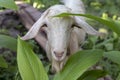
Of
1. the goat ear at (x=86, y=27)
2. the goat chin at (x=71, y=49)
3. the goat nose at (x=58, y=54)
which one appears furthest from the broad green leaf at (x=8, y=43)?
the goat ear at (x=86, y=27)

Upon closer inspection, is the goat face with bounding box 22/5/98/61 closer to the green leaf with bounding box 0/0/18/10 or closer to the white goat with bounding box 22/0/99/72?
the white goat with bounding box 22/0/99/72

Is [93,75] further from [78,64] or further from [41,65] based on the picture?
[41,65]

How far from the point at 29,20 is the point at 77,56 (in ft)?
7.21

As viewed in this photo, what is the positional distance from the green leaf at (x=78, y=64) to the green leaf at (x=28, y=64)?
15 cm

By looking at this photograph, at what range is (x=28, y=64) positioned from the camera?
2.38 metres

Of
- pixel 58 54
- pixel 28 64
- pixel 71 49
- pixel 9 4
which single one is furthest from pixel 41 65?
pixel 71 49

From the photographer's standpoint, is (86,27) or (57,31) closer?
(57,31)

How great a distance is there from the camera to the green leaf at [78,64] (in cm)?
244

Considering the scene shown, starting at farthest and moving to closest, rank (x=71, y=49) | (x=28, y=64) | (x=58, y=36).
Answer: (x=71, y=49), (x=58, y=36), (x=28, y=64)

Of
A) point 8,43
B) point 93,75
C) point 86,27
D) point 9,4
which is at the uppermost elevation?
point 9,4

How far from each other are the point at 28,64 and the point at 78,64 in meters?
0.32

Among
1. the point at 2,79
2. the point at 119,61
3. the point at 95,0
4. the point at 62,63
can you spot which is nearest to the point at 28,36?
the point at 62,63

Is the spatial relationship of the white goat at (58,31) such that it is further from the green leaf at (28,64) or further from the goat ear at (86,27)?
the green leaf at (28,64)

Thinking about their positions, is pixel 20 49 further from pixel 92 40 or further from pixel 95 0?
pixel 95 0
